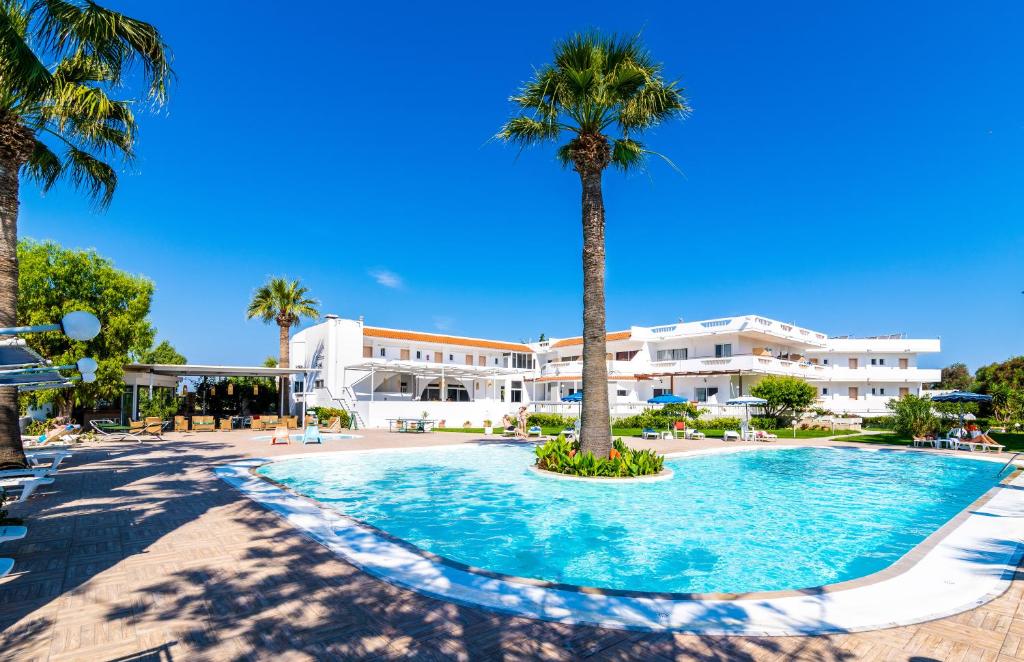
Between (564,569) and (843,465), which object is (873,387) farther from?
(564,569)

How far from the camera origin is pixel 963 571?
5727mm

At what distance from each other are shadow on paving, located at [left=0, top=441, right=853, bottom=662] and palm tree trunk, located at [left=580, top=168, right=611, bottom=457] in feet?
26.9

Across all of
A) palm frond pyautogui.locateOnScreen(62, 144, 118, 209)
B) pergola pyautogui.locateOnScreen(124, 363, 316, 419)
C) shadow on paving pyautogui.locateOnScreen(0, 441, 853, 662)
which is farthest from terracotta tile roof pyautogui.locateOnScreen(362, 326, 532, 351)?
shadow on paving pyautogui.locateOnScreen(0, 441, 853, 662)

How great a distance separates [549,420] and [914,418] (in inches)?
717

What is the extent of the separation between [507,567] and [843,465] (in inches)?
584

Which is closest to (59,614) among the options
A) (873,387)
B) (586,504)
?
(586,504)

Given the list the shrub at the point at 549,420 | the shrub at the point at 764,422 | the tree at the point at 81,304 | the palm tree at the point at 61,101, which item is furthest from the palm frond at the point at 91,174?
the shrub at the point at 764,422

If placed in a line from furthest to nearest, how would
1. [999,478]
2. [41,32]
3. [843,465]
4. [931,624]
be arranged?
[843,465] < [999,478] < [41,32] < [931,624]

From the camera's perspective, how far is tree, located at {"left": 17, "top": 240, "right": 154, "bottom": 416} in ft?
73.2

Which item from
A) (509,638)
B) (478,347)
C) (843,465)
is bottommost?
(843,465)

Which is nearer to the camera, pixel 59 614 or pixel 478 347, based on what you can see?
pixel 59 614

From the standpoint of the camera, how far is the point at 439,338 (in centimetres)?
4381

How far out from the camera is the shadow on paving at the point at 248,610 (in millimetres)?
3861

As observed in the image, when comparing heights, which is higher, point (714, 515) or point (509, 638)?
point (509, 638)
